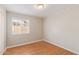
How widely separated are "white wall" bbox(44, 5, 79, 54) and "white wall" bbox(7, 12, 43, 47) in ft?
0.44

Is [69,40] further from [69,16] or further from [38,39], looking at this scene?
[38,39]

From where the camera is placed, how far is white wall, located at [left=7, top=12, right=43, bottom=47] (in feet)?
4.07

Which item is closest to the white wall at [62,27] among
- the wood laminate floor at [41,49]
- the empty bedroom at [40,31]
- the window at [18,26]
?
the empty bedroom at [40,31]

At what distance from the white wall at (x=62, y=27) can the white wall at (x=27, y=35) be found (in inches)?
5.3

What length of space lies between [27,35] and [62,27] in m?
0.70

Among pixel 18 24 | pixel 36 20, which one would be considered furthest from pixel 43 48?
pixel 18 24

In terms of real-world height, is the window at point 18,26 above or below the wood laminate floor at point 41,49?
above

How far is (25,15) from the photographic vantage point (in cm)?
124

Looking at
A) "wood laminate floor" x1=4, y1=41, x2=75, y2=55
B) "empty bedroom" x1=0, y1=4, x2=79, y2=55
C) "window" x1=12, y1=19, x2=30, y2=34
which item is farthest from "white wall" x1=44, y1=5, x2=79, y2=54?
"window" x1=12, y1=19, x2=30, y2=34

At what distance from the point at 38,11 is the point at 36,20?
0.19 meters

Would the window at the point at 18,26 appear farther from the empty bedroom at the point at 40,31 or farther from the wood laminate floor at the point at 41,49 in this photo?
the wood laminate floor at the point at 41,49

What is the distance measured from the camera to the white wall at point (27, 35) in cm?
124

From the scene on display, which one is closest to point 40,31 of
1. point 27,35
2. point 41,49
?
point 27,35

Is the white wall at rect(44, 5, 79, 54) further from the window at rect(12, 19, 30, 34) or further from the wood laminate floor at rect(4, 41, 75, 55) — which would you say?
the window at rect(12, 19, 30, 34)
